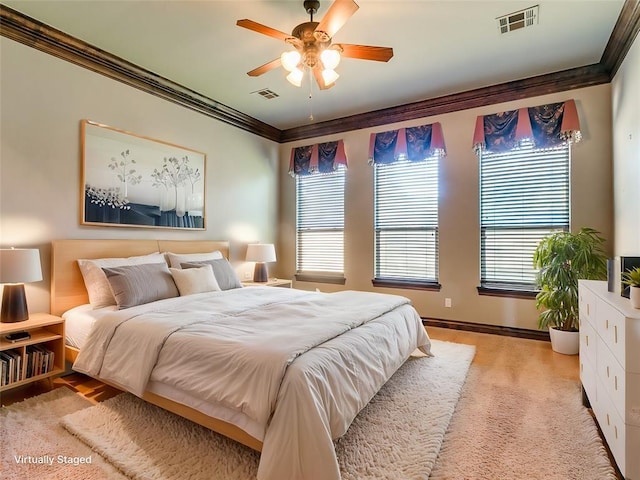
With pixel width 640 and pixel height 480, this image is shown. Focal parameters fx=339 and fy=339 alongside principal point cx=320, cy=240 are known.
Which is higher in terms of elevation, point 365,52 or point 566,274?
point 365,52

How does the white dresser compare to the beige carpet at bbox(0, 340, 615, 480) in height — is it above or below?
above

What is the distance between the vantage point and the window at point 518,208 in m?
3.82

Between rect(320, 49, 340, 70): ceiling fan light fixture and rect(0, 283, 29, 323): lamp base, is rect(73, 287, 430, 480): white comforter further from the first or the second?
rect(320, 49, 340, 70): ceiling fan light fixture

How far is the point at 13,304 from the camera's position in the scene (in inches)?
101

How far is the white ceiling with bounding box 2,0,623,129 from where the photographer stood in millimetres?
2668

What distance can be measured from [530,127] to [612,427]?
Answer: 3.21 metres

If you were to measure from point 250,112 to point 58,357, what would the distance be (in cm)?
369

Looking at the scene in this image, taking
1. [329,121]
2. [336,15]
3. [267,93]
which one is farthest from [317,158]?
[336,15]

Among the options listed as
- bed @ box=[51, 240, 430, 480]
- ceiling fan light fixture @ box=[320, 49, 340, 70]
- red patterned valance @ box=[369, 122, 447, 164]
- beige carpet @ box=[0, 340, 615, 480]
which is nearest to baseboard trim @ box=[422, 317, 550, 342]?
beige carpet @ box=[0, 340, 615, 480]

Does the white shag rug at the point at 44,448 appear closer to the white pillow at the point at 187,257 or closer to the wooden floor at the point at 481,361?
the wooden floor at the point at 481,361

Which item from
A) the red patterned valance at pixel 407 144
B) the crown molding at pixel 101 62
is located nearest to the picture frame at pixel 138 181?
the crown molding at pixel 101 62

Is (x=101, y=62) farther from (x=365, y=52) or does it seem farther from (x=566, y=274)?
(x=566, y=274)

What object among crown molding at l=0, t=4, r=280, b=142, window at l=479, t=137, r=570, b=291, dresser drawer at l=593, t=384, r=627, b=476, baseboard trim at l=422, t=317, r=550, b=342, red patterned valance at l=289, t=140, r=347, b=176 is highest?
crown molding at l=0, t=4, r=280, b=142

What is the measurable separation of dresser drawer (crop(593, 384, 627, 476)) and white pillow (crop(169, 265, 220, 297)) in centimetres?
316
